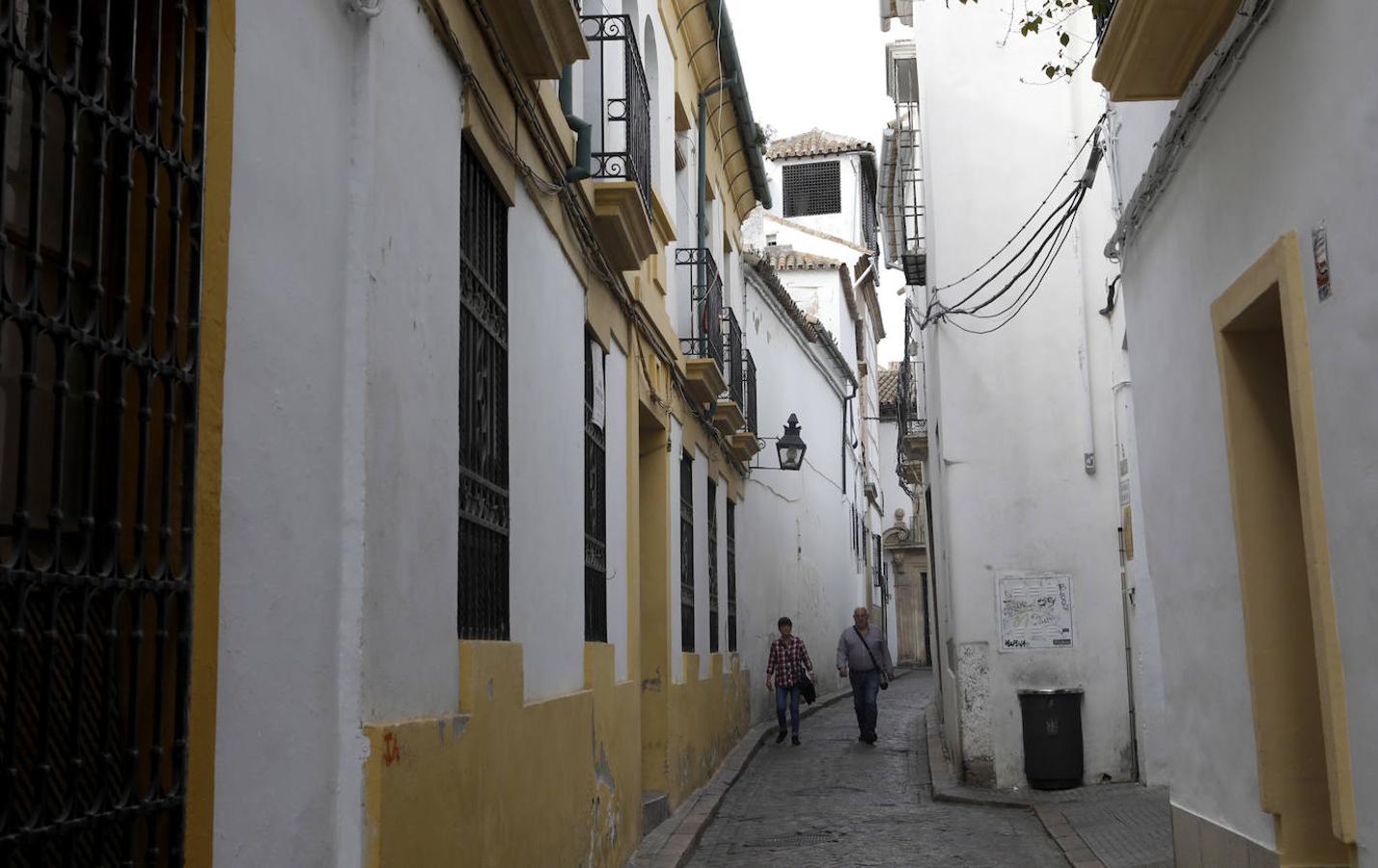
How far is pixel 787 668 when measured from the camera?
54.2 feet

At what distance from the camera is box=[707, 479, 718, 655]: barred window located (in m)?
14.7

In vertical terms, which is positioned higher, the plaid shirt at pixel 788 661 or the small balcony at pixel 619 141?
the small balcony at pixel 619 141

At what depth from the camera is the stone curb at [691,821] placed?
9172 mm

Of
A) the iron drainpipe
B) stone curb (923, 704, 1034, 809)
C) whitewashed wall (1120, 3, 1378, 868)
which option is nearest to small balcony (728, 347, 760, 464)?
stone curb (923, 704, 1034, 809)

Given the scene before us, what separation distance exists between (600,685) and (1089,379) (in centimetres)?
596

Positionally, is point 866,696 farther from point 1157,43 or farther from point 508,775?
point 1157,43

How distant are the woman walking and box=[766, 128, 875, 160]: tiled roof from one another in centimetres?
1876

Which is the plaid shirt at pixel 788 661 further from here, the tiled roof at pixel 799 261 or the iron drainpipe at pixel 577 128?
the tiled roof at pixel 799 261

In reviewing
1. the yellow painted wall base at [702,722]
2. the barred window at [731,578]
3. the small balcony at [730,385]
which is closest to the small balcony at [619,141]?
the yellow painted wall base at [702,722]

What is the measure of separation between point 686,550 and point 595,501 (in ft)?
13.5

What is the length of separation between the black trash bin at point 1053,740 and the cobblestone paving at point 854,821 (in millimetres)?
749

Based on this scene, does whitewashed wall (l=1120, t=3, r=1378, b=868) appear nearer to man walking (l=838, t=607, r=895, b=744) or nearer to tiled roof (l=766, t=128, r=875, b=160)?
man walking (l=838, t=607, r=895, b=744)

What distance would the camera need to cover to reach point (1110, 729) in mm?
12086

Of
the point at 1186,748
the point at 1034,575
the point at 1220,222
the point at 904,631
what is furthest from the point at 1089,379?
the point at 904,631
